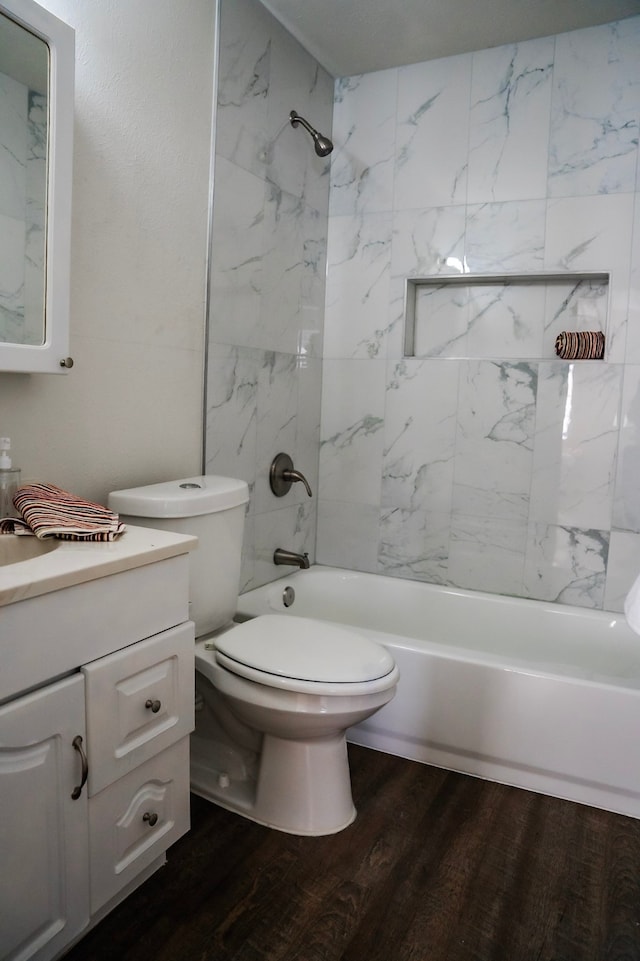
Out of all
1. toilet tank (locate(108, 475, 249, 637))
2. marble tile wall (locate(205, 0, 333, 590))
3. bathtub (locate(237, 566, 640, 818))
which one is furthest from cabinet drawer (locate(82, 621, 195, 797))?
marble tile wall (locate(205, 0, 333, 590))

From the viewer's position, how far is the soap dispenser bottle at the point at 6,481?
59.1 inches

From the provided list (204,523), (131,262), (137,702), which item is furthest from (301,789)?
(131,262)

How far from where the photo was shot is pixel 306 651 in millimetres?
1748

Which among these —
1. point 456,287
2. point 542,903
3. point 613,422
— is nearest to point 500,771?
point 542,903

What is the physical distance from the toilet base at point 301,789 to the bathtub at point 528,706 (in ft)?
1.20

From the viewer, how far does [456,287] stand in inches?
110

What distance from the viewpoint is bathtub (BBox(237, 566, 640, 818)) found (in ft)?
6.15

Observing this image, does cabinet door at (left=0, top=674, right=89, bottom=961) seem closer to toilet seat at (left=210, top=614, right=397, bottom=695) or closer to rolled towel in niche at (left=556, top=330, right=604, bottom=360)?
toilet seat at (left=210, top=614, right=397, bottom=695)

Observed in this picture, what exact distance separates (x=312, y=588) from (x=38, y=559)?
5.53 feet

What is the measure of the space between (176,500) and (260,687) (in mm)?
507

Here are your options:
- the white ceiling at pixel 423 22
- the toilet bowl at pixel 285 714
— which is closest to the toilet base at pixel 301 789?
the toilet bowl at pixel 285 714

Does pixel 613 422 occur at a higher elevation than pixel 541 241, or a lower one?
lower

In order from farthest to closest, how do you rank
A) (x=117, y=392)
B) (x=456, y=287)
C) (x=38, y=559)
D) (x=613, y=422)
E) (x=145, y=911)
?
(x=456, y=287), (x=613, y=422), (x=117, y=392), (x=145, y=911), (x=38, y=559)

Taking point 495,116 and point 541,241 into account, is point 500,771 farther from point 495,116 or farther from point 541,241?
point 495,116
